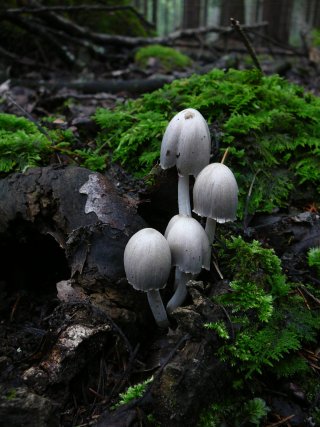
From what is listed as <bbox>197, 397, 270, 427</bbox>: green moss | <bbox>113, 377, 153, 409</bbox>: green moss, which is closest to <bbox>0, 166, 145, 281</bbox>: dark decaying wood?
<bbox>113, 377, 153, 409</bbox>: green moss

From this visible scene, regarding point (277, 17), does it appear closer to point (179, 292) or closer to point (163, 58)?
point (163, 58)

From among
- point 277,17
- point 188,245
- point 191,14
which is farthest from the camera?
point 191,14

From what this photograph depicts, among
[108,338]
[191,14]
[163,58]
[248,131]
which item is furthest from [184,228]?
[191,14]

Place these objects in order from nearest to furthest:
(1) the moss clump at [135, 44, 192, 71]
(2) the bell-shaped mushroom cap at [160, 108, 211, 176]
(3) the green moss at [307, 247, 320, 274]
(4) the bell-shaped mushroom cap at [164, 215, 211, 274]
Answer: (4) the bell-shaped mushroom cap at [164, 215, 211, 274] < (2) the bell-shaped mushroom cap at [160, 108, 211, 176] < (3) the green moss at [307, 247, 320, 274] < (1) the moss clump at [135, 44, 192, 71]

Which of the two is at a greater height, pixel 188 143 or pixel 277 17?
pixel 277 17

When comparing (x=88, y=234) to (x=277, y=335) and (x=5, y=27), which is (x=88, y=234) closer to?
(x=277, y=335)

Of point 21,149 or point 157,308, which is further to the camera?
point 21,149

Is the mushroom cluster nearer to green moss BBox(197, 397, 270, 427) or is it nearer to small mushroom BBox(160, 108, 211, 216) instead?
small mushroom BBox(160, 108, 211, 216)

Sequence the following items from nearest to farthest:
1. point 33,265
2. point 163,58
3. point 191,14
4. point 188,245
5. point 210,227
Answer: point 188,245
point 210,227
point 33,265
point 163,58
point 191,14
